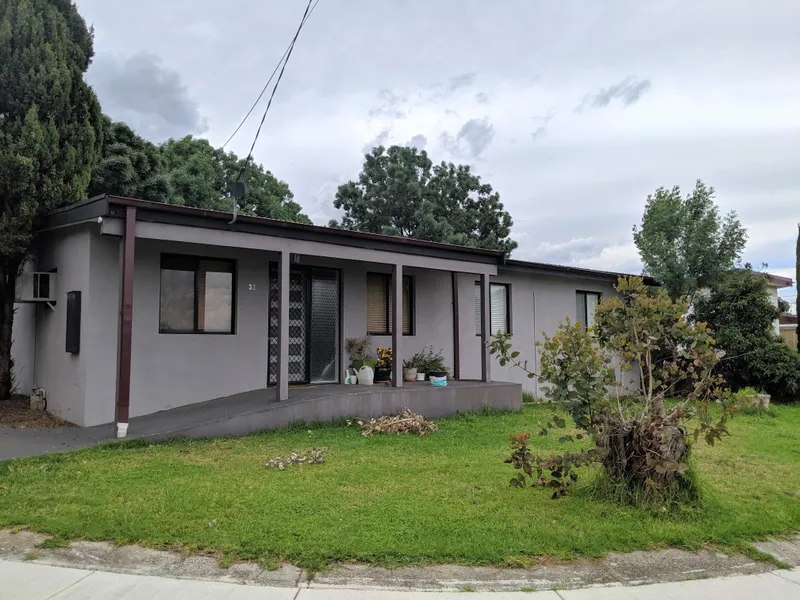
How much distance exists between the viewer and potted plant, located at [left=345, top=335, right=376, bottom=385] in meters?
10.6

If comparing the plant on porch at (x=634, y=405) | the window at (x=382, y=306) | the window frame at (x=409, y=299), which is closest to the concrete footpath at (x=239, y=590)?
the plant on porch at (x=634, y=405)

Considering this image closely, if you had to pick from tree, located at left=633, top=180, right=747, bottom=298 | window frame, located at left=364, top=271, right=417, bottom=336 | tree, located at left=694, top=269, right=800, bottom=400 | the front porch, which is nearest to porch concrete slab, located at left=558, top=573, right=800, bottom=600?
the front porch

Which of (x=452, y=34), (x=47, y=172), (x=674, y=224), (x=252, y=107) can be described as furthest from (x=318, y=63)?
(x=674, y=224)

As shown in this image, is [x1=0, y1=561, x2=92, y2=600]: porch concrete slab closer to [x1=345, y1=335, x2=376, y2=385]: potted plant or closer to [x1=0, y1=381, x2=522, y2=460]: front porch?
[x1=0, y1=381, x2=522, y2=460]: front porch

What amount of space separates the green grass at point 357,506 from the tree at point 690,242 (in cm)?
866

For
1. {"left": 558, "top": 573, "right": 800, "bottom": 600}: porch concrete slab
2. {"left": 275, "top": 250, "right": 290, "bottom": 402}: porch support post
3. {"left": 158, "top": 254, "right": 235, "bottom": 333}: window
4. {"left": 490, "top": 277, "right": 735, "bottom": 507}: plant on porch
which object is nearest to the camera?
{"left": 558, "top": 573, "right": 800, "bottom": 600}: porch concrete slab

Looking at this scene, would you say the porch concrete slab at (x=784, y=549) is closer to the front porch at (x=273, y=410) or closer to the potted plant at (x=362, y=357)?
the front porch at (x=273, y=410)

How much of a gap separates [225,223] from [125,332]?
2.09 m

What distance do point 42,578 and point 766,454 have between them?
817cm

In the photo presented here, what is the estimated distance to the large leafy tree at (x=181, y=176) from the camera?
1441 cm

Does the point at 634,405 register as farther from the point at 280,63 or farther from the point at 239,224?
the point at 280,63

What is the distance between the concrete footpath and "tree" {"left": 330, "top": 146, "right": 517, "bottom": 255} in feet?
76.4

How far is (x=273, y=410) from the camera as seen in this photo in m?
8.12

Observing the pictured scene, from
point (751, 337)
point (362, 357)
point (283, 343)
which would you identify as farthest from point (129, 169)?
point (751, 337)
